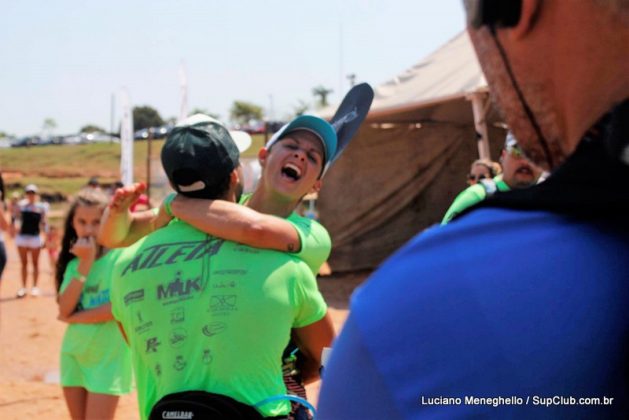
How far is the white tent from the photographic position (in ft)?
47.4

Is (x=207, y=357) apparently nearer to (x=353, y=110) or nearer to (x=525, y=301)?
(x=353, y=110)

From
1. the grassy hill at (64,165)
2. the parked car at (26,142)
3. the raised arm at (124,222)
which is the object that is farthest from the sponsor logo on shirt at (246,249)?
the parked car at (26,142)

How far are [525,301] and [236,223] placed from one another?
1.67 meters

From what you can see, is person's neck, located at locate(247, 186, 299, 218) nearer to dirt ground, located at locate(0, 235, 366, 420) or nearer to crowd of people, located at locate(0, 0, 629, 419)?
dirt ground, located at locate(0, 235, 366, 420)

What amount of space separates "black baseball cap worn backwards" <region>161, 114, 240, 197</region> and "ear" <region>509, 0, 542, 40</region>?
169 centimetres

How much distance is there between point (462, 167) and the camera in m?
15.1

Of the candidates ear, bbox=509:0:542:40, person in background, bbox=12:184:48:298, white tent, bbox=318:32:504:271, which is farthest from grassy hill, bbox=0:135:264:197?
ear, bbox=509:0:542:40

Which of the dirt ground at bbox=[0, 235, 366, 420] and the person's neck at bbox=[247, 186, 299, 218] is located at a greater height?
the person's neck at bbox=[247, 186, 299, 218]

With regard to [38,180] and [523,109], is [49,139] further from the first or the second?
[523,109]

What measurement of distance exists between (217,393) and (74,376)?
2.40m

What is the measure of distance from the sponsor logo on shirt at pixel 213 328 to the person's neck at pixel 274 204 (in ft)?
2.19

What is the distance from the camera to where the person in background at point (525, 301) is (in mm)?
876

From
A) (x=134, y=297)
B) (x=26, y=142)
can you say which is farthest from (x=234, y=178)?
(x=26, y=142)

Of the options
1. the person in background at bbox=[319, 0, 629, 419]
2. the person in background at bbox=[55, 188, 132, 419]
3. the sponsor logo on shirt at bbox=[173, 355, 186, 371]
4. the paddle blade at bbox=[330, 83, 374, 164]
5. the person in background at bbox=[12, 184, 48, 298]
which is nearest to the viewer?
the person in background at bbox=[319, 0, 629, 419]
